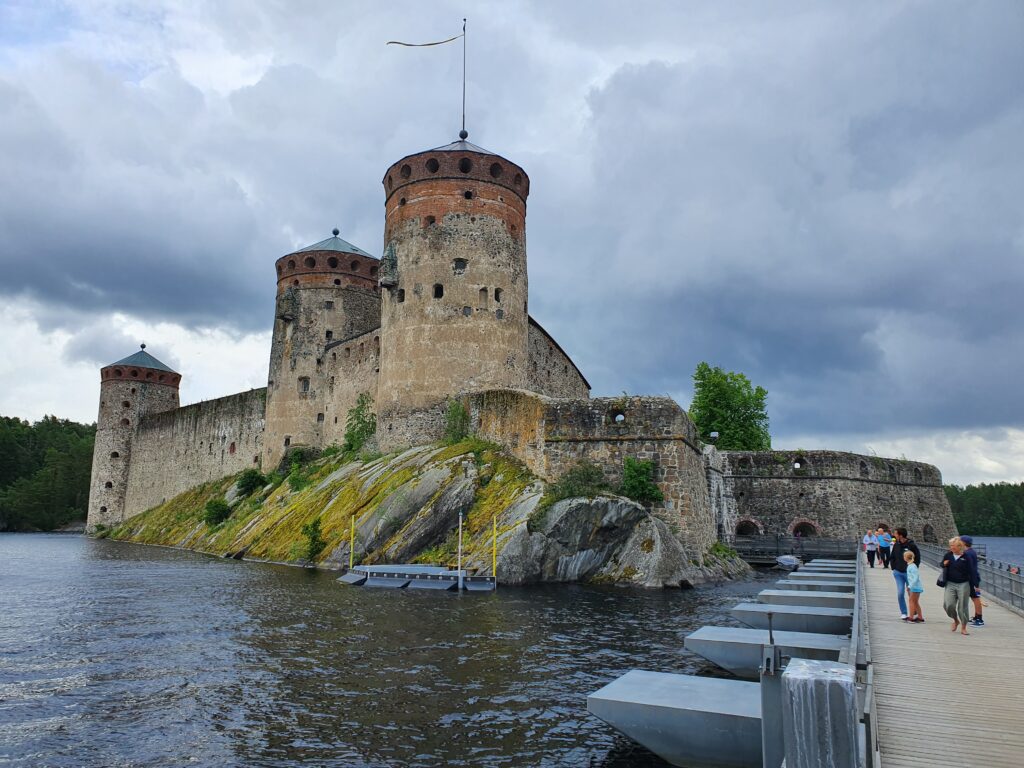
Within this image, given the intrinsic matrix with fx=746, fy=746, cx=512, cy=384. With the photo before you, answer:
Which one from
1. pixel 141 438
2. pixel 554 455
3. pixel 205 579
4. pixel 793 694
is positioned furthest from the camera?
pixel 141 438

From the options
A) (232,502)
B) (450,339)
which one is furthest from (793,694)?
(232,502)

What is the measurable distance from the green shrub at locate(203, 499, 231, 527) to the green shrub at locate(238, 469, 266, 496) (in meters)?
1.26

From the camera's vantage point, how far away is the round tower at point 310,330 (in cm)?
4062

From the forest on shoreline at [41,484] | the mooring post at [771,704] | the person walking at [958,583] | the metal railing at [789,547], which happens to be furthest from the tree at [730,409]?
the forest on shoreline at [41,484]

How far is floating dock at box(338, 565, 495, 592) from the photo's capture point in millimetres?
20422

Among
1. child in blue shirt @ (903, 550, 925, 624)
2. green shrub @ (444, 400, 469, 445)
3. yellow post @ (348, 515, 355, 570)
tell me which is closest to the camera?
child in blue shirt @ (903, 550, 925, 624)

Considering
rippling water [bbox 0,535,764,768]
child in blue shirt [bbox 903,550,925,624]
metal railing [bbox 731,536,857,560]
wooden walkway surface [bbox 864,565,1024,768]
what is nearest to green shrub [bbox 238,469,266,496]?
rippling water [bbox 0,535,764,768]

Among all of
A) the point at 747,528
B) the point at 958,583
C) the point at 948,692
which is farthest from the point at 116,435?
the point at 948,692

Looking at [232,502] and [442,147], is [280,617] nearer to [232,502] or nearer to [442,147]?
[442,147]

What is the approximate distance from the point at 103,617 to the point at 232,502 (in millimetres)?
25590

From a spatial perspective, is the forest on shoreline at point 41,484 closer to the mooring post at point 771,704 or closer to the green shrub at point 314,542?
the green shrub at point 314,542

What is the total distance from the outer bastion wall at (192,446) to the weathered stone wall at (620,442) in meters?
24.6

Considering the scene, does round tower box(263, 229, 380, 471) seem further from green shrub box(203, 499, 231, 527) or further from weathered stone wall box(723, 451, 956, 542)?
weathered stone wall box(723, 451, 956, 542)

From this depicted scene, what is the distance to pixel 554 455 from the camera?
2602 cm
